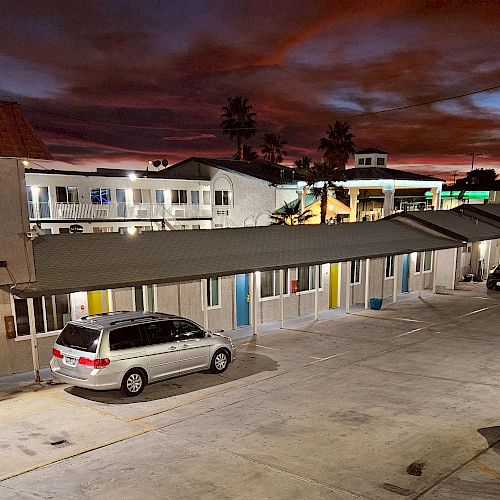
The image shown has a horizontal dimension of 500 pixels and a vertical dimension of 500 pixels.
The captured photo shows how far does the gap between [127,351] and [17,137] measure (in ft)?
17.9

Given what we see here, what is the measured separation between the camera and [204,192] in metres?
37.3

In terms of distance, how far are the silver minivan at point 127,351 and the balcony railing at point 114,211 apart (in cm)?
1850

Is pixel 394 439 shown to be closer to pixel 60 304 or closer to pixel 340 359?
pixel 340 359

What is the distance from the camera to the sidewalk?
37.0 feet

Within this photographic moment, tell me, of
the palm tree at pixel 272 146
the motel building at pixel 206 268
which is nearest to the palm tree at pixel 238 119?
the palm tree at pixel 272 146

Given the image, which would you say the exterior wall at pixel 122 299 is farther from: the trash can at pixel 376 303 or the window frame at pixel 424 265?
the window frame at pixel 424 265

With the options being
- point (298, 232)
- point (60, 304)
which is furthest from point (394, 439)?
point (298, 232)

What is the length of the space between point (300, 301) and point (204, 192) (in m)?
20.4

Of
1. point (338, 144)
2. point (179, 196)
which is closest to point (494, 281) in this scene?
point (179, 196)

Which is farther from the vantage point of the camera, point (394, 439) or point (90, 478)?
point (394, 439)

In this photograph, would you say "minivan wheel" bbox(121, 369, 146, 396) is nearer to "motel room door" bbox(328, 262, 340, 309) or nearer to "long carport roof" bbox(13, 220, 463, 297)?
"long carport roof" bbox(13, 220, 463, 297)

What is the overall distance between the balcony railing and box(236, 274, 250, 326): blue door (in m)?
15.5

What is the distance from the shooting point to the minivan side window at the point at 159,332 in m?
10.5

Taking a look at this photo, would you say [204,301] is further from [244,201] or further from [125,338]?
[244,201]
